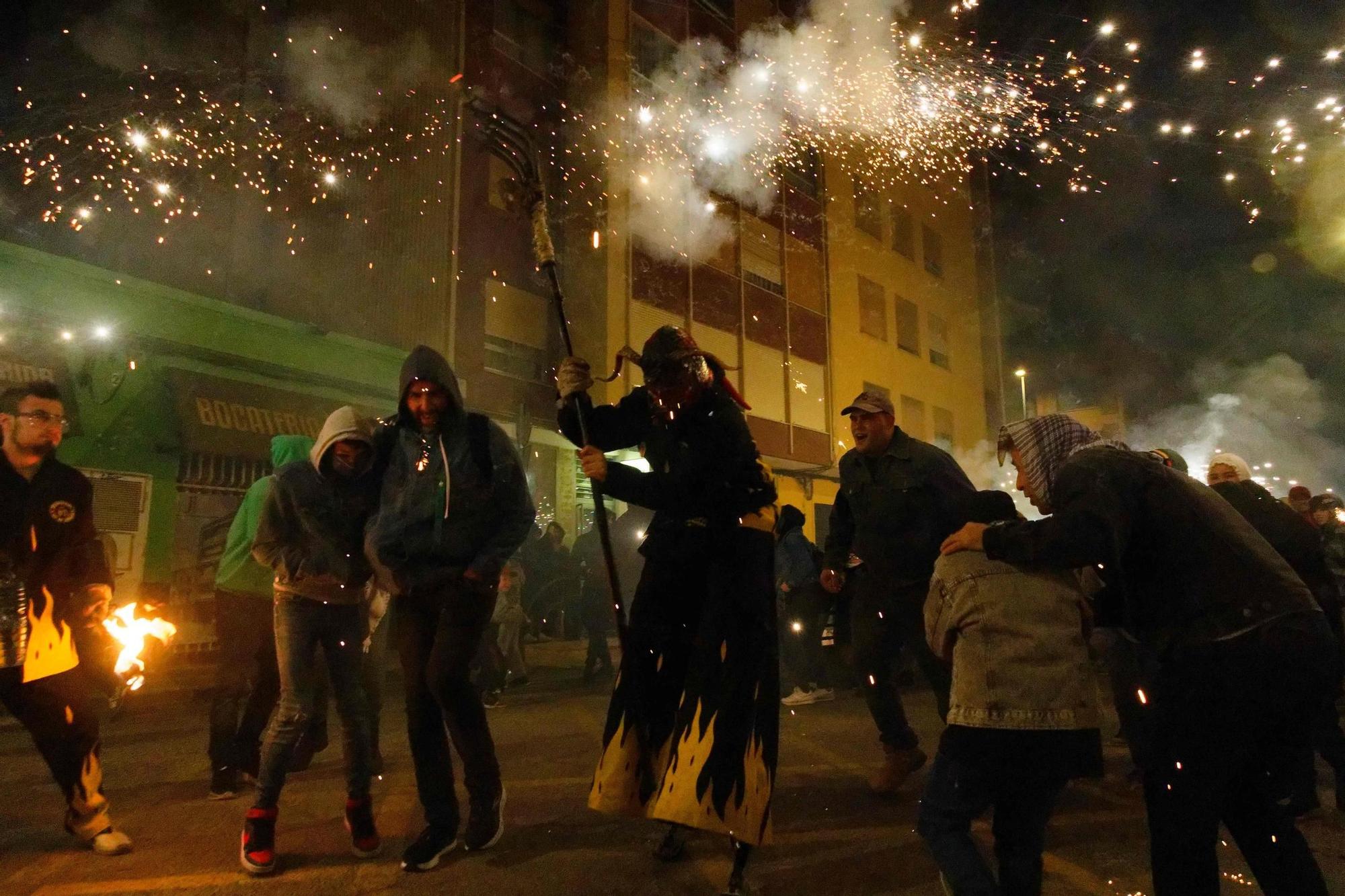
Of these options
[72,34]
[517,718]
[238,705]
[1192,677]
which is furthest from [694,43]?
[1192,677]

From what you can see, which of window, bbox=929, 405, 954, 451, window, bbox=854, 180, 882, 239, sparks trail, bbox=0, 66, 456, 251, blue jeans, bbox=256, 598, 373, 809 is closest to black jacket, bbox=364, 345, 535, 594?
blue jeans, bbox=256, 598, 373, 809

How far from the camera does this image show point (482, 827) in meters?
3.07

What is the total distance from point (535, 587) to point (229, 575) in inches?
214

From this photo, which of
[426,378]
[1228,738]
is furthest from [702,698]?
[426,378]

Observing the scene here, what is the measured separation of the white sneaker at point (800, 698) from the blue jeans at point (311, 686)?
4.35 meters

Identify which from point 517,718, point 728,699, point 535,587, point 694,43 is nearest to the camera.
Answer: point 728,699

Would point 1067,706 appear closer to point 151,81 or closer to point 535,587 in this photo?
point 535,587

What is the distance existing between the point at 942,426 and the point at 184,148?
1951cm

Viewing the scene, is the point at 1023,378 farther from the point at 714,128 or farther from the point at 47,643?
the point at 47,643

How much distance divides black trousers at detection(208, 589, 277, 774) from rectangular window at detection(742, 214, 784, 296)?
14856mm

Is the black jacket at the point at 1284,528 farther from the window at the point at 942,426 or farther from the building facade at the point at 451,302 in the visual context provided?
the window at the point at 942,426

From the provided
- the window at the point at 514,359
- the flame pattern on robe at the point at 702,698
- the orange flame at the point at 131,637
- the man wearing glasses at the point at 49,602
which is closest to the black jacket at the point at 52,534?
the man wearing glasses at the point at 49,602

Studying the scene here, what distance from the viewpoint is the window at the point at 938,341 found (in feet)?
78.2

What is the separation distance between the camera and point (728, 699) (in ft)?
9.08
